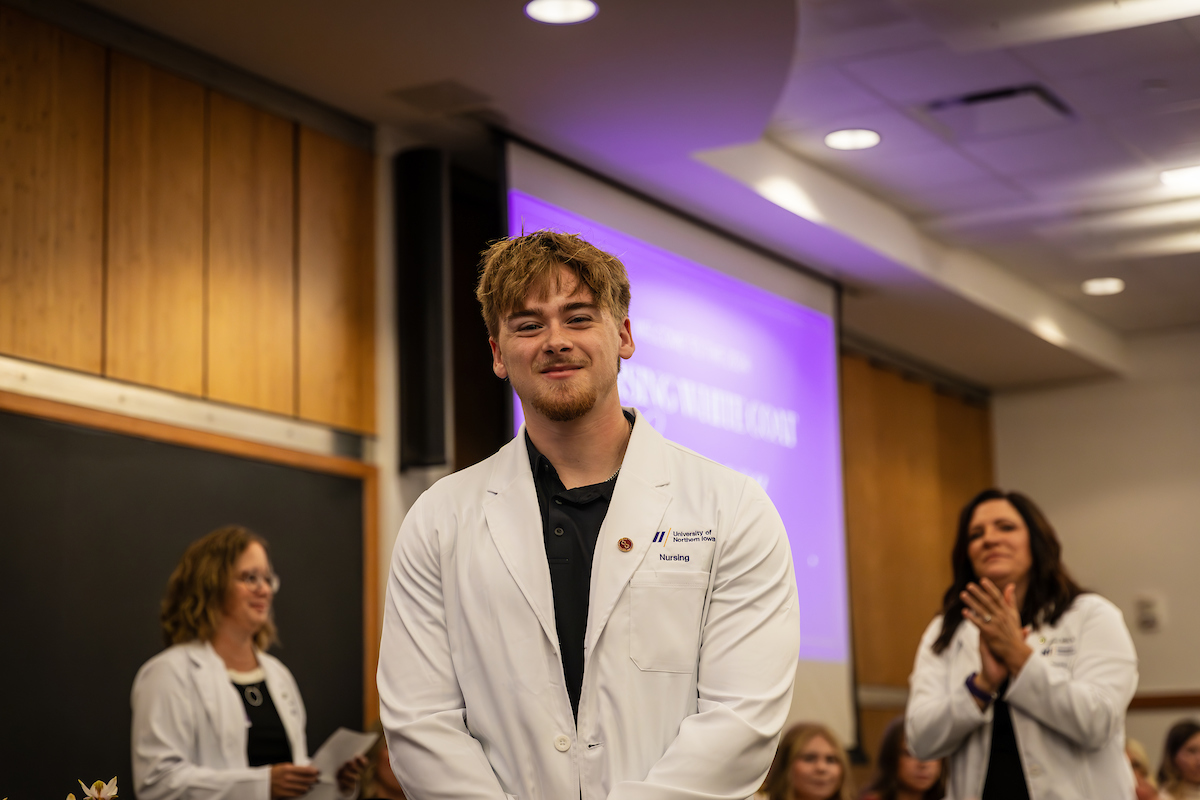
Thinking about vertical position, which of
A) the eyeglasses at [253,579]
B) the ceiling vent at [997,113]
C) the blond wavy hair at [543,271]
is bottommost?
the eyeglasses at [253,579]

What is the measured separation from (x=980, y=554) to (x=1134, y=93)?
317cm

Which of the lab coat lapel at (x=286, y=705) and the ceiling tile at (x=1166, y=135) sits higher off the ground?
the ceiling tile at (x=1166, y=135)

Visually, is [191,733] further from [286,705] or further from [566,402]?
[566,402]

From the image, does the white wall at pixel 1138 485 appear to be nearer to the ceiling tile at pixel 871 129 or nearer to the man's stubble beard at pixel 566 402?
the ceiling tile at pixel 871 129

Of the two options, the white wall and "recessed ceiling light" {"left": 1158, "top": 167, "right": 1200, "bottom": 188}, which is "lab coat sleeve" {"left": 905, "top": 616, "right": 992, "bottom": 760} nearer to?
"recessed ceiling light" {"left": 1158, "top": 167, "right": 1200, "bottom": 188}

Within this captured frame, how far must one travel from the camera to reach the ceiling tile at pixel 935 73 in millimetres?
5754

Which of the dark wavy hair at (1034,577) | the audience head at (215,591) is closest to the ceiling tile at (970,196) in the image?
the dark wavy hair at (1034,577)

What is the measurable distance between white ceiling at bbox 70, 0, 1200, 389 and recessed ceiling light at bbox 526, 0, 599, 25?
52 mm

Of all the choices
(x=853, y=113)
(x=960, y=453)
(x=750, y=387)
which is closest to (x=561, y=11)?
(x=853, y=113)

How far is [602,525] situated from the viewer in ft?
7.14

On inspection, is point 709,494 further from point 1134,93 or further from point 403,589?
point 1134,93

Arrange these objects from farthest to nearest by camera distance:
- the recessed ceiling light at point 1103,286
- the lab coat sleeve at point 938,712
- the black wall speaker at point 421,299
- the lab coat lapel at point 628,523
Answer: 1. the recessed ceiling light at point 1103,286
2. the black wall speaker at point 421,299
3. the lab coat sleeve at point 938,712
4. the lab coat lapel at point 628,523

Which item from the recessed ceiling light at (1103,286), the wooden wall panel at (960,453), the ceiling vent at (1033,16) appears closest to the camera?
the ceiling vent at (1033,16)

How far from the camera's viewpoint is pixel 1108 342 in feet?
32.4
